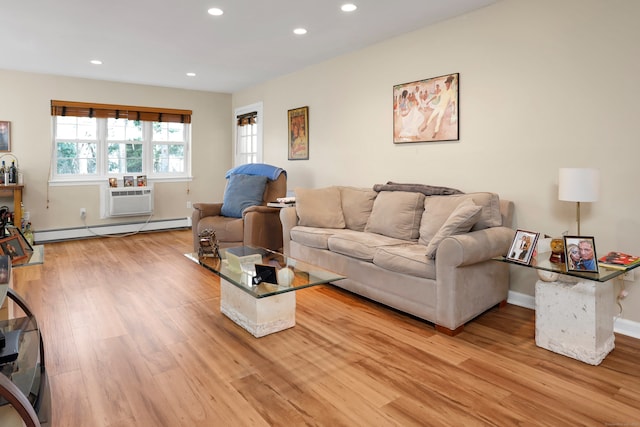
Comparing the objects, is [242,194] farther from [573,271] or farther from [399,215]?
[573,271]

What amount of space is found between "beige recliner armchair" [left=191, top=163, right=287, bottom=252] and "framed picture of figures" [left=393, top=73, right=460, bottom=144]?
163 centimetres

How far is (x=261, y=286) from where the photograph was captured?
2.38 m

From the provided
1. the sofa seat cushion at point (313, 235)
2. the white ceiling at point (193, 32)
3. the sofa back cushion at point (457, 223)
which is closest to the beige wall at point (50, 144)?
the white ceiling at point (193, 32)

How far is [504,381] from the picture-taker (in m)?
2.08

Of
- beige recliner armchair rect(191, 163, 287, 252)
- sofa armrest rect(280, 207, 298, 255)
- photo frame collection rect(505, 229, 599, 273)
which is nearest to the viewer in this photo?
photo frame collection rect(505, 229, 599, 273)

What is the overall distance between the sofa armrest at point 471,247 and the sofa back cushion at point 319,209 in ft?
5.06

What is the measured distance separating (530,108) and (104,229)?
19.0 feet

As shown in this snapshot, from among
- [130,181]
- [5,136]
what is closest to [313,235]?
[130,181]

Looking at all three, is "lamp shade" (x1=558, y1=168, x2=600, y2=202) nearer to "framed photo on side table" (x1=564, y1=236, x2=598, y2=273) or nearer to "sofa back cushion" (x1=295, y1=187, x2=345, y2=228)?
"framed photo on side table" (x1=564, y1=236, x2=598, y2=273)

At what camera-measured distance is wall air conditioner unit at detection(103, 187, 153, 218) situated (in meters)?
6.02

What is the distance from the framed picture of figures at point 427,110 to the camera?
11.5ft

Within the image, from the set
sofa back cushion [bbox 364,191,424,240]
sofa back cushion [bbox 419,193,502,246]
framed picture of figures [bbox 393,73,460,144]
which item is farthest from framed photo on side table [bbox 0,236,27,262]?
framed picture of figures [bbox 393,73,460,144]

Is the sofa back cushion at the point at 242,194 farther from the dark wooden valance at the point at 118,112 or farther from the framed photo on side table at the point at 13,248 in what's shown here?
the framed photo on side table at the point at 13,248

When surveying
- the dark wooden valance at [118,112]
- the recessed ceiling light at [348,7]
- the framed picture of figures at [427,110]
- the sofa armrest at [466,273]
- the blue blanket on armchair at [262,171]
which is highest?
the recessed ceiling light at [348,7]
